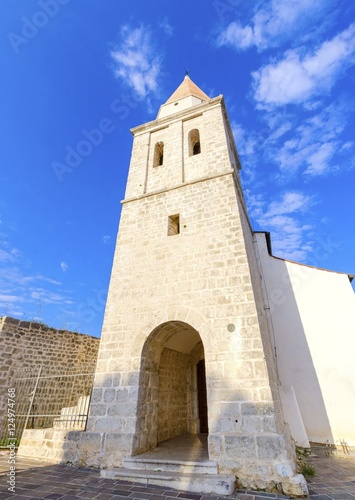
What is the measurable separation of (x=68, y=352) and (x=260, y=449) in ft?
26.4

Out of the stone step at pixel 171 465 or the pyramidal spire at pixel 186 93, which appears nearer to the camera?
the stone step at pixel 171 465

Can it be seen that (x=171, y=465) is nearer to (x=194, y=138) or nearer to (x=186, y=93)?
(x=194, y=138)

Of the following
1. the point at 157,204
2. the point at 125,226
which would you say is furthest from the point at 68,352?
the point at 157,204

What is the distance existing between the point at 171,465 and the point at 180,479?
38 cm

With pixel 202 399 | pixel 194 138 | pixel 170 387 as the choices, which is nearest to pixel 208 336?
pixel 170 387

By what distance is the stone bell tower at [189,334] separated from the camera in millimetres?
4086

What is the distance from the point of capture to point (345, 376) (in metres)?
7.53

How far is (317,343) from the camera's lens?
8.16m

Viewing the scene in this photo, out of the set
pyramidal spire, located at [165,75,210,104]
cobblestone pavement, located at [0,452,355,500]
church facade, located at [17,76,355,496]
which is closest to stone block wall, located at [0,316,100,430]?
cobblestone pavement, located at [0,452,355,500]

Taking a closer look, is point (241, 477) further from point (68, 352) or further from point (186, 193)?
point (68, 352)

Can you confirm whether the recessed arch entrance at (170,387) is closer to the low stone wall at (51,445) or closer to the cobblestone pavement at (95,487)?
the cobblestone pavement at (95,487)

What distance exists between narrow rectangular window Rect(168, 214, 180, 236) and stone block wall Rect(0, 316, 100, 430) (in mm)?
5607

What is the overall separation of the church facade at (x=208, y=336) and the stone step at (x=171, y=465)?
1.1 inches

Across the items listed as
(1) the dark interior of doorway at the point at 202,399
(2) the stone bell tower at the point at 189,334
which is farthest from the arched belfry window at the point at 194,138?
(1) the dark interior of doorway at the point at 202,399
